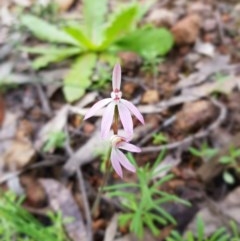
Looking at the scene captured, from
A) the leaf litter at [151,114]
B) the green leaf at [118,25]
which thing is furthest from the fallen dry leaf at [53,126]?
the green leaf at [118,25]

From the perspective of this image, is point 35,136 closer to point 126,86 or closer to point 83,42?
point 126,86

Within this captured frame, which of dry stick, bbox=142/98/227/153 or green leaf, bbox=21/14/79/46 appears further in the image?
green leaf, bbox=21/14/79/46

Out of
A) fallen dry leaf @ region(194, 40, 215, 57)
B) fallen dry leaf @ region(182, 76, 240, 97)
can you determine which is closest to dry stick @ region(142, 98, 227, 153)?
fallen dry leaf @ region(182, 76, 240, 97)

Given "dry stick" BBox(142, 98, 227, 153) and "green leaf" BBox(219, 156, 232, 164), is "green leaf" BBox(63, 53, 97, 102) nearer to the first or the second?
"dry stick" BBox(142, 98, 227, 153)

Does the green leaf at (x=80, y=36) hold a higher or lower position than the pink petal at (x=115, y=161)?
higher

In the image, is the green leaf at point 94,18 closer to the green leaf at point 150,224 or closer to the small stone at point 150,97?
the small stone at point 150,97
